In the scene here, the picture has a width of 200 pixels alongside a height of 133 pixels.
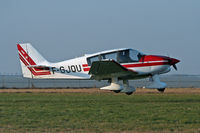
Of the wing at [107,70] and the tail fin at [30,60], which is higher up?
the tail fin at [30,60]

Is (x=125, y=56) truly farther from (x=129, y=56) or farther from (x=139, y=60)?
(x=139, y=60)

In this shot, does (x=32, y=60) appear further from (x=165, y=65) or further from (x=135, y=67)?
(x=165, y=65)

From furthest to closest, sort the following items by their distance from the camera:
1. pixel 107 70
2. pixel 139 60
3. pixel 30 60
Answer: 1. pixel 30 60
2. pixel 139 60
3. pixel 107 70

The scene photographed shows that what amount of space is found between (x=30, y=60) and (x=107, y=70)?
5455 millimetres

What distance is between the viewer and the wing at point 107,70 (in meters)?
19.3

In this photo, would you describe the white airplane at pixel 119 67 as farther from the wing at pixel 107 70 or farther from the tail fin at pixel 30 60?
the tail fin at pixel 30 60

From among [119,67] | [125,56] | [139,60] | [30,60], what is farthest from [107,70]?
[30,60]

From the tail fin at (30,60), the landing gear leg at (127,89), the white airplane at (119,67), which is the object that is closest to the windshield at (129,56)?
the white airplane at (119,67)

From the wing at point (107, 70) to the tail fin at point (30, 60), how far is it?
146 inches

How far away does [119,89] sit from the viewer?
20078 mm

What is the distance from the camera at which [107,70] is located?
20141 millimetres

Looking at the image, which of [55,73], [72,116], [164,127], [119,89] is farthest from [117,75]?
[164,127]

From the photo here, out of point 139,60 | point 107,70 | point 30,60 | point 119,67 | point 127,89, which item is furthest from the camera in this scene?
point 30,60

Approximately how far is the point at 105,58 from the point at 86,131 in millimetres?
11817
